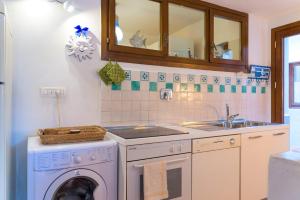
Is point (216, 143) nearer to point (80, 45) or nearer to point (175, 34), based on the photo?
point (175, 34)

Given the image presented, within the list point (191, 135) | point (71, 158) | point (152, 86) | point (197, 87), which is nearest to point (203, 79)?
point (197, 87)

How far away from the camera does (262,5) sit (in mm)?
2611

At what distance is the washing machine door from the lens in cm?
133

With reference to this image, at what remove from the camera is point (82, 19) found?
1929 millimetres

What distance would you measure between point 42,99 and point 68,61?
0.39 metres


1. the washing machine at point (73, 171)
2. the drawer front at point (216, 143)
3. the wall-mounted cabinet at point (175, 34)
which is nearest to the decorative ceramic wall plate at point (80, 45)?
the wall-mounted cabinet at point (175, 34)

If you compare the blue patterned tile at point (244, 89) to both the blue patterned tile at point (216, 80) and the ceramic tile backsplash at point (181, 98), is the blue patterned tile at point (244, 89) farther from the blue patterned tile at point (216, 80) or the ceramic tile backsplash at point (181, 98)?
the blue patterned tile at point (216, 80)

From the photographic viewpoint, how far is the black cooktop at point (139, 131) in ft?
5.38

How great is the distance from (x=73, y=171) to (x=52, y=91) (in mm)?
759

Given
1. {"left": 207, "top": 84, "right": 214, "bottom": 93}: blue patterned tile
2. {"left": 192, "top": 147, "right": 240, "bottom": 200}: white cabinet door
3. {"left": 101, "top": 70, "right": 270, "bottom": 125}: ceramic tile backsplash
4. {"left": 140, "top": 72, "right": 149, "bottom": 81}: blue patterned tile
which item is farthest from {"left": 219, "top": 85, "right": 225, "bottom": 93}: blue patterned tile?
{"left": 140, "top": 72, "right": 149, "bottom": 81}: blue patterned tile

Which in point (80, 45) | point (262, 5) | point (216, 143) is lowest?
point (216, 143)

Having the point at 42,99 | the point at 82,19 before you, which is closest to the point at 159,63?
the point at 82,19

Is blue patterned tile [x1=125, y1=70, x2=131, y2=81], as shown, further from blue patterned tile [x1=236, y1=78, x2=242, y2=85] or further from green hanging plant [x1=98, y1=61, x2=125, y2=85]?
blue patterned tile [x1=236, y1=78, x2=242, y2=85]

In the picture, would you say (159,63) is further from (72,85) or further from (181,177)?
(181,177)
